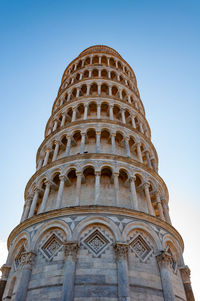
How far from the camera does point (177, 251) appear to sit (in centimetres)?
1542

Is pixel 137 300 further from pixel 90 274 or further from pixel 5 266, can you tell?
pixel 5 266

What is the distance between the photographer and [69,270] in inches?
460

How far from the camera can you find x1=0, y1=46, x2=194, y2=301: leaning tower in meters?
11.8

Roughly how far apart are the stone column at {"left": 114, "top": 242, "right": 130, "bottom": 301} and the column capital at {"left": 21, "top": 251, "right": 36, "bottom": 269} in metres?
4.51

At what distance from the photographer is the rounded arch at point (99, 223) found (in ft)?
42.8

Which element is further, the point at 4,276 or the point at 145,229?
the point at 4,276

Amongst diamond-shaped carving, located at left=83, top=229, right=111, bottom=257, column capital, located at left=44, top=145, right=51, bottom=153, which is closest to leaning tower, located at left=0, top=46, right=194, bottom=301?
diamond-shaped carving, located at left=83, top=229, right=111, bottom=257

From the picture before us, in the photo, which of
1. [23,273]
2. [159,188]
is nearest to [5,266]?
[23,273]

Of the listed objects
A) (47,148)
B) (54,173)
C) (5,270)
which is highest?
(47,148)

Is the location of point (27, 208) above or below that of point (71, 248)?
above

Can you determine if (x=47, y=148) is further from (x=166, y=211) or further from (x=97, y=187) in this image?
(x=166, y=211)

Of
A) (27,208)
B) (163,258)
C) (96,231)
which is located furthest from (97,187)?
(27,208)

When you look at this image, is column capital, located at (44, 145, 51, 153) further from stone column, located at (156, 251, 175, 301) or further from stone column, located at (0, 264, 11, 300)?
stone column, located at (156, 251, 175, 301)

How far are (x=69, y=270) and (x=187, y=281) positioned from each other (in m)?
7.42
